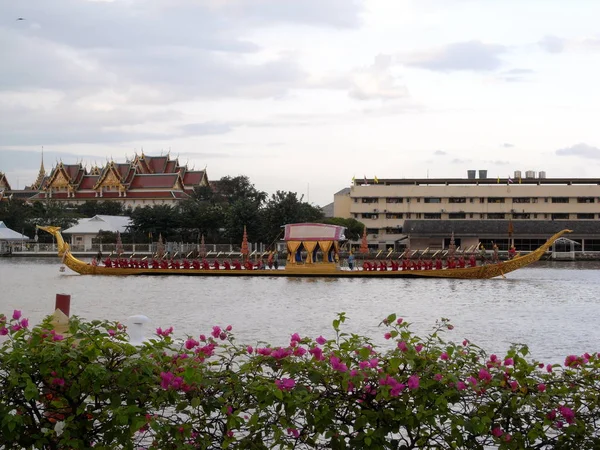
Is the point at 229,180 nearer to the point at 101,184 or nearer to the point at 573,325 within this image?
the point at 101,184

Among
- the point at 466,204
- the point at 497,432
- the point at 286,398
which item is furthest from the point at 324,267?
the point at 286,398

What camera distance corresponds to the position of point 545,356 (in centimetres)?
1485

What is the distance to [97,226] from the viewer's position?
6881 cm

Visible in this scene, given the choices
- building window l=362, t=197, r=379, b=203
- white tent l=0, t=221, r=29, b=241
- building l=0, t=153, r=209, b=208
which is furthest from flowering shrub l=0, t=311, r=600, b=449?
building l=0, t=153, r=209, b=208

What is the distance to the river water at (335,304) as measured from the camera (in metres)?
18.6

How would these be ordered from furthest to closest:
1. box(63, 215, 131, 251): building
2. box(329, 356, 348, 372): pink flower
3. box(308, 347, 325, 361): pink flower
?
box(63, 215, 131, 251): building
box(308, 347, 325, 361): pink flower
box(329, 356, 348, 372): pink flower

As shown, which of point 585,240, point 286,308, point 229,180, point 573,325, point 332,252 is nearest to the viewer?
point 573,325

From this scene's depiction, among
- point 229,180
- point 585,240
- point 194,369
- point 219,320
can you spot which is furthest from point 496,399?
point 229,180

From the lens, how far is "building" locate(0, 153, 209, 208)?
9444cm

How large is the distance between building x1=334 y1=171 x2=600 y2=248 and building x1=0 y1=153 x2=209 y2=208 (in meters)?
29.9

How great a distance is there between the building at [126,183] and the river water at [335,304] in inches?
2013

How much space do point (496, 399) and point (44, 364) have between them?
2521mm

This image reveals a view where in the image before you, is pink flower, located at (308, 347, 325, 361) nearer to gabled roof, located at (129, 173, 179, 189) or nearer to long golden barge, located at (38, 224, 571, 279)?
long golden barge, located at (38, 224, 571, 279)

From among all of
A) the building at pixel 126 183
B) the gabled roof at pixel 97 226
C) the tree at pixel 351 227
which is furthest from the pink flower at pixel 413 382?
the building at pixel 126 183
